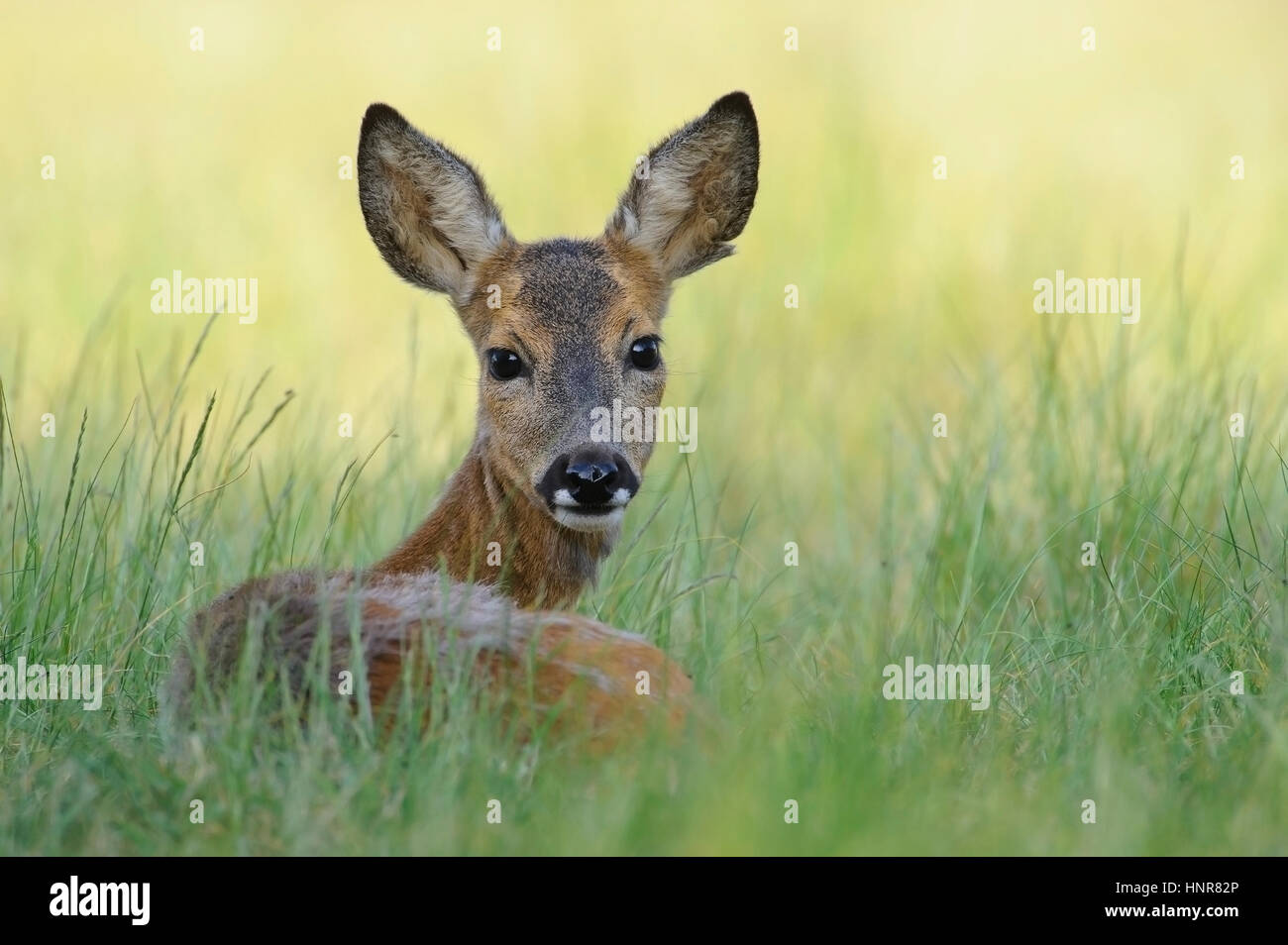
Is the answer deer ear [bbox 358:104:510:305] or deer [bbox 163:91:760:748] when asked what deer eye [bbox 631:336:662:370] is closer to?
deer [bbox 163:91:760:748]

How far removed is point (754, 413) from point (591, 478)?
359cm

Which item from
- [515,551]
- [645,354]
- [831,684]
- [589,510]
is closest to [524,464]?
[515,551]

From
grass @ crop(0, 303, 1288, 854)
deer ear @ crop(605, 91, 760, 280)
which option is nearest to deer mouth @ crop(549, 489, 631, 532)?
grass @ crop(0, 303, 1288, 854)

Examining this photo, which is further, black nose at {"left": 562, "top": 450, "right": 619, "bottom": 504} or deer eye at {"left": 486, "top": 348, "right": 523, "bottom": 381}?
deer eye at {"left": 486, "top": 348, "right": 523, "bottom": 381}

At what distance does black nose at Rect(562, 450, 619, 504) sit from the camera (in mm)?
6168

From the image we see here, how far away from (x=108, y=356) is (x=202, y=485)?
7.57 feet

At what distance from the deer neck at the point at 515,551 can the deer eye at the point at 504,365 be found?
1.07 ft

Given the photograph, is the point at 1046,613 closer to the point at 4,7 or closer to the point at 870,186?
the point at 870,186

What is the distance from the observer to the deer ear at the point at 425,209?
281 inches

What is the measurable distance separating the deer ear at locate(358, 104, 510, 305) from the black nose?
1355 mm

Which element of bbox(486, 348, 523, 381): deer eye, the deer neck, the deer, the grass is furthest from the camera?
bbox(486, 348, 523, 381): deer eye

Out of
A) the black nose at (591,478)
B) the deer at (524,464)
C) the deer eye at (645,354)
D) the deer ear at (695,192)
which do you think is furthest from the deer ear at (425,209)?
the black nose at (591,478)
